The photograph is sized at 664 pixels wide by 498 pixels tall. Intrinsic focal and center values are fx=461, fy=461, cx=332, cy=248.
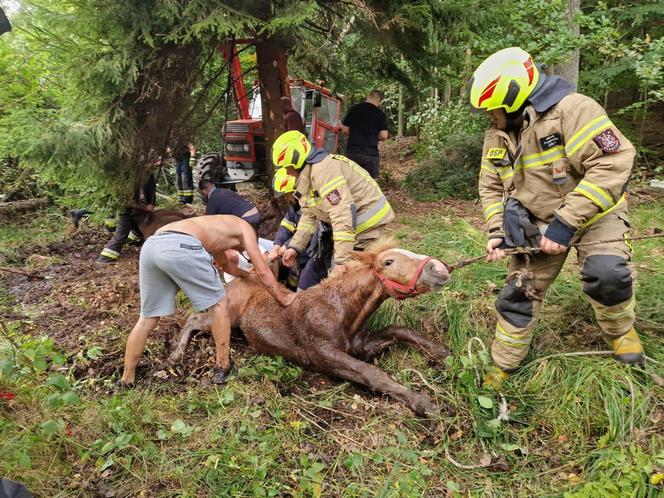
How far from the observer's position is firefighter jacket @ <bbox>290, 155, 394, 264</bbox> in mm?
4359

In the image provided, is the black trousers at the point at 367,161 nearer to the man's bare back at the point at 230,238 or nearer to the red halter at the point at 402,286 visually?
the man's bare back at the point at 230,238

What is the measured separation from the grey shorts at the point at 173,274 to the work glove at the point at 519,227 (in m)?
2.47

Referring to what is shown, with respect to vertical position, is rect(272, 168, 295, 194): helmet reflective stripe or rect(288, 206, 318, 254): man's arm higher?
rect(272, 168, 295, 194): helmet reflective stripe

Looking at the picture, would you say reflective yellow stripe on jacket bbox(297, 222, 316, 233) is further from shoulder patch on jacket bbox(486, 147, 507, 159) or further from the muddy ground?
shoulder patch on jacket bbox(486, 147, 507, 159)

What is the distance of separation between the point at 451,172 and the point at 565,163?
766 cm

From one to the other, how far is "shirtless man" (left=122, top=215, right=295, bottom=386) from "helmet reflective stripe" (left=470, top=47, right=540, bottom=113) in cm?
235

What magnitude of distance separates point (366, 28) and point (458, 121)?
19.2ft

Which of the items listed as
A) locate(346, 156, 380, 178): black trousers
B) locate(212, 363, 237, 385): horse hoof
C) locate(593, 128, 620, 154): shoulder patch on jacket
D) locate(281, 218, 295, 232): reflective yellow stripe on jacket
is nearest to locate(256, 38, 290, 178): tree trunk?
locate(346, 156, 380, 178): black trousers

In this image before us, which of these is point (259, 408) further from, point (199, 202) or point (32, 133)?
point (199, 202)

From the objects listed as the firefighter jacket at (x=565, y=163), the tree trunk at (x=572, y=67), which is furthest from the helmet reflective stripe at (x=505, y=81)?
the tree trunk at (x=572, y=67)

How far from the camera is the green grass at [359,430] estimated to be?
9.33 ft

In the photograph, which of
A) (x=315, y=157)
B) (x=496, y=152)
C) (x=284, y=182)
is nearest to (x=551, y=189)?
(x=496, y=152)

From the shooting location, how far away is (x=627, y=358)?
3.26 meters

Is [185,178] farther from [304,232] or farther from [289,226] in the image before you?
[304,232]
